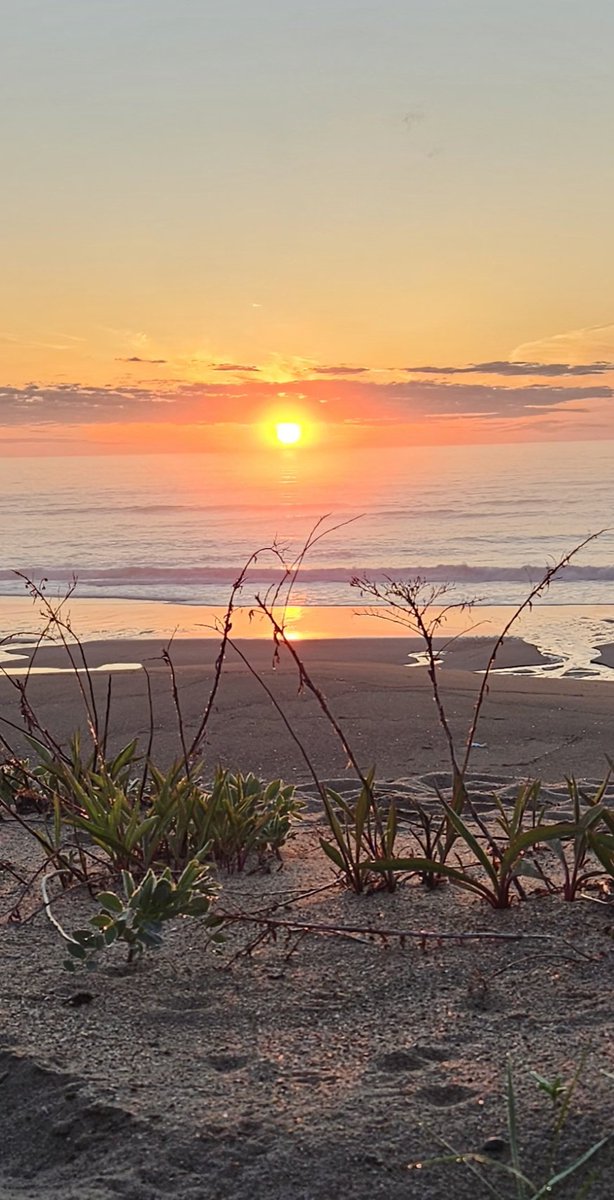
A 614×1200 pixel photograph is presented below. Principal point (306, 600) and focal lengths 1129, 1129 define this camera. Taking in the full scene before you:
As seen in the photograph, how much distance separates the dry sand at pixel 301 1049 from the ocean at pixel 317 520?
26.7ft

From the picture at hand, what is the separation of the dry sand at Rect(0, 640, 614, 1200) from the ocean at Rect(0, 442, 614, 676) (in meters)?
8.15

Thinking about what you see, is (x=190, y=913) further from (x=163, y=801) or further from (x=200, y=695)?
(x=200, y=695)

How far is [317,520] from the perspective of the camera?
93.4 feet

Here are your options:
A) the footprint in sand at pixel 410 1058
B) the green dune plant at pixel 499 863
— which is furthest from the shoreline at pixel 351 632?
the footprint in sand at pixel 410 1058

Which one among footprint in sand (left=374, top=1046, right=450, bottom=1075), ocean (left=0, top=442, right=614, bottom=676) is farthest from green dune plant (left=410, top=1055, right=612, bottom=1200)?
ocean (left=0, top=442, right=614, bottom=676)

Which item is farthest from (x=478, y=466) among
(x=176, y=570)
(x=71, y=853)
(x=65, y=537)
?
(x=71, y=853)

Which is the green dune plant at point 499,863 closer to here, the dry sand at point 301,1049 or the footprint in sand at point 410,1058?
the dry sand at point 301,1049

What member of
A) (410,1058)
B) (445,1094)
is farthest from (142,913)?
(445,1094)

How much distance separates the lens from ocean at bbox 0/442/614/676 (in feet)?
60.8

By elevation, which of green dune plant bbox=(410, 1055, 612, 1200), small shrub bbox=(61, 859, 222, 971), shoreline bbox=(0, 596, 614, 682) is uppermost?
shoreline bbox=(0, 596, 614, 682)

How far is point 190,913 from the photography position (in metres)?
2.88

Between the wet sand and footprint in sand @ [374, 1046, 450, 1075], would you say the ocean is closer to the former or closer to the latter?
the wet sand

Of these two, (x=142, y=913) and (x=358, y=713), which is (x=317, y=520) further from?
(x=142, y=913)

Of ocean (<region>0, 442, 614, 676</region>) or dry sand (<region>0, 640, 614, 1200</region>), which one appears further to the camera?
ocean (<region>0, 442, 614, 676</region>)
